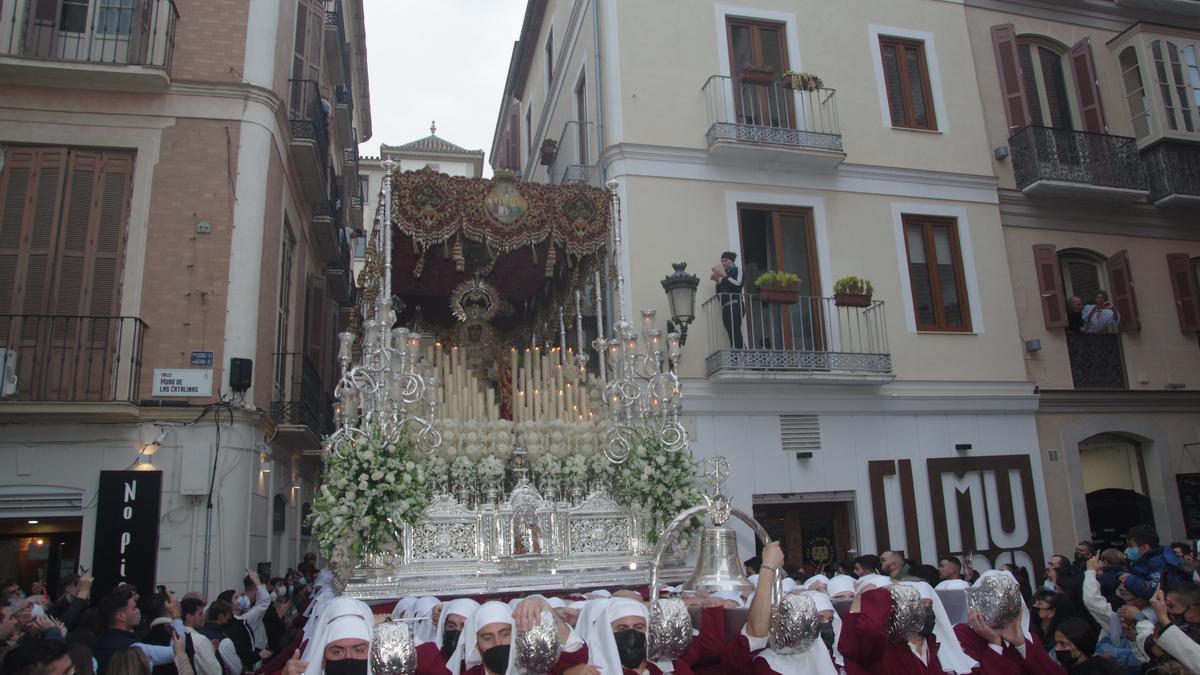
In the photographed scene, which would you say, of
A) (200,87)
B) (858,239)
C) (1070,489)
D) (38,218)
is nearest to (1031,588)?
(1070,489)

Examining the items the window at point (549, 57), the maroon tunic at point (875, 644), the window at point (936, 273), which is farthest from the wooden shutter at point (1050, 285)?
the maroon tunic at point (875, 644)

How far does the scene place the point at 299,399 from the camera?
41.8ft

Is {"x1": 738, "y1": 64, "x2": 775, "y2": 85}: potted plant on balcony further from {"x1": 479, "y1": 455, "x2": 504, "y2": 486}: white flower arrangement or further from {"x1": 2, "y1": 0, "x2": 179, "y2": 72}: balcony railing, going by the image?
{"x1": 2, "y1": 0, "x2": 179, "y2": 72}: balcony railing

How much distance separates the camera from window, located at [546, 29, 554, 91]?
1682cm

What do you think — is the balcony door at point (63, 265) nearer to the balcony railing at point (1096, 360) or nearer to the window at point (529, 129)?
the window at point (529, 129)

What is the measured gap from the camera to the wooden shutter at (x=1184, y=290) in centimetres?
1346

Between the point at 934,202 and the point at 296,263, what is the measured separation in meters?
9.43

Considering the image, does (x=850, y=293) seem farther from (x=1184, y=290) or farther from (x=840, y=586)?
(x=840, y=586)

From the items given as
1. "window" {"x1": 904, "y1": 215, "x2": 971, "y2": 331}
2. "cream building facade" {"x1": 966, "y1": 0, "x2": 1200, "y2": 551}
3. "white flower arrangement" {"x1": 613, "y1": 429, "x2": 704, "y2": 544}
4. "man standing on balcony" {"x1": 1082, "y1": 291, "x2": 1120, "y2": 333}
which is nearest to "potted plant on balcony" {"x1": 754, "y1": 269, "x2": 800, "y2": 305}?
"window" {"x1": 904, "y1": 215, "x2": 971, "y2": 331}

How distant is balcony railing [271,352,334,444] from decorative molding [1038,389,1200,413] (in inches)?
399

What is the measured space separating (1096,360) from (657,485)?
8.01 m

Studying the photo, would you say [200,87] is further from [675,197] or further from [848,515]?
[848,515]

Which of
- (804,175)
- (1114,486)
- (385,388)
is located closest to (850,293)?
(804,175)

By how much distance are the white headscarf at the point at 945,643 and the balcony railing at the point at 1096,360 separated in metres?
9.79
